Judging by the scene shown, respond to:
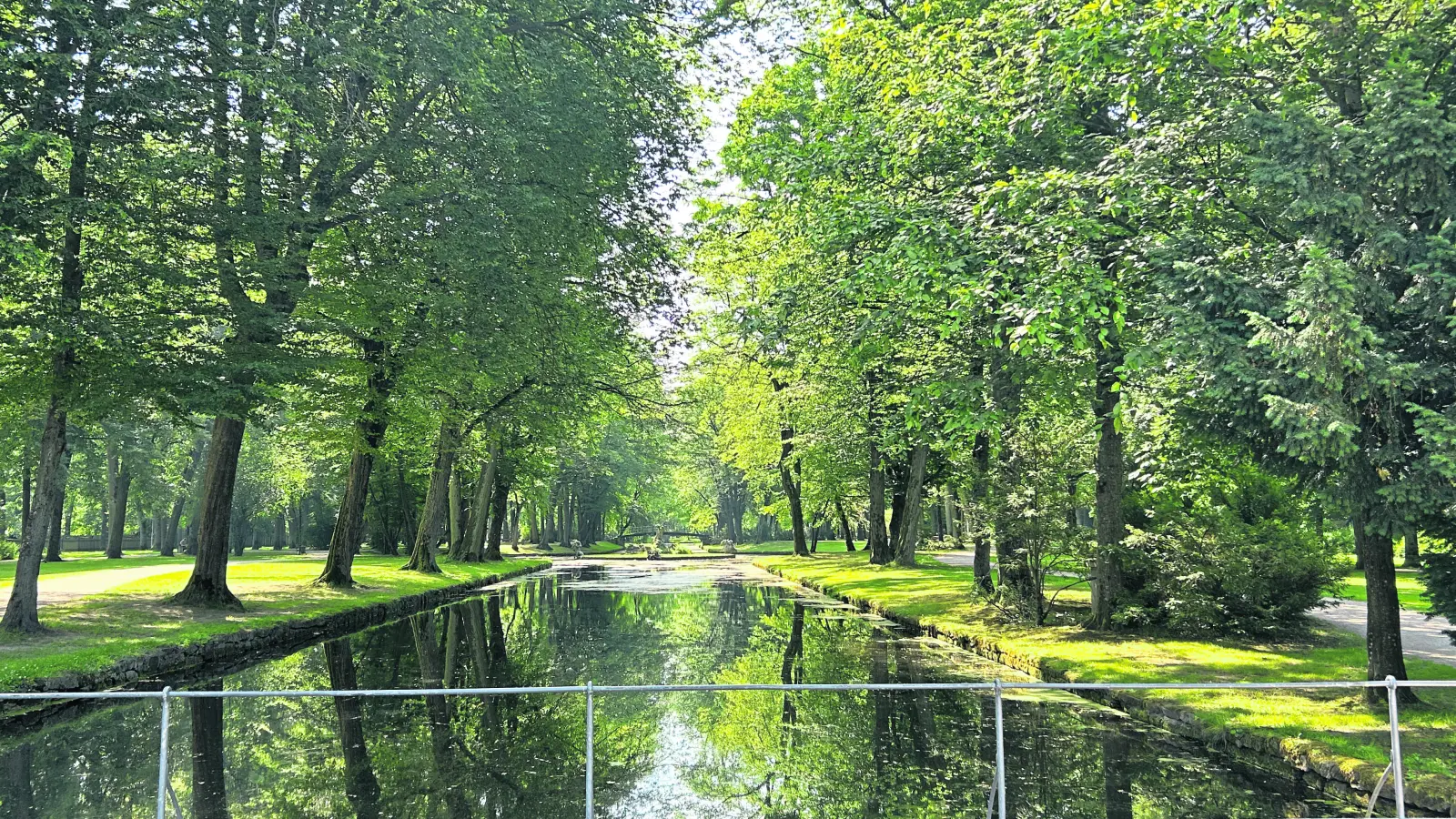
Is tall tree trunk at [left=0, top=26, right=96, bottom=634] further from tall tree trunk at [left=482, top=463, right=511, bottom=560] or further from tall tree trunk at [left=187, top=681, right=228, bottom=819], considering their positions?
tall tree trunk at [left=482, top=463, right=511, bottom=560]

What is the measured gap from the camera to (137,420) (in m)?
16.2

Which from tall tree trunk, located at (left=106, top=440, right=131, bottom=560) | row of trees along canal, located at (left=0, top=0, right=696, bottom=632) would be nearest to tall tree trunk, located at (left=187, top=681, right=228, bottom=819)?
row of trees along canal, located at (left=0, top=0, right=696, bottom=632)

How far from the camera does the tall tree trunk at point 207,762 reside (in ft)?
23.9

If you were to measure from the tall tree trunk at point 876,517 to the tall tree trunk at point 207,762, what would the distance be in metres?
25.7

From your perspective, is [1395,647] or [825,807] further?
[1395,647]

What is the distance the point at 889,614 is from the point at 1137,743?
1166 centimetres

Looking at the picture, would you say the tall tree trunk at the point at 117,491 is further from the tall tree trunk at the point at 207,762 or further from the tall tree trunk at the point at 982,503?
the tall tree trunk at the point at 982,503

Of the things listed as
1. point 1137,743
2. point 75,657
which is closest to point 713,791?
point 1137,743

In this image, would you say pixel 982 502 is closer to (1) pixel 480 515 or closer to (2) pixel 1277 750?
(2) pixel 1277 750

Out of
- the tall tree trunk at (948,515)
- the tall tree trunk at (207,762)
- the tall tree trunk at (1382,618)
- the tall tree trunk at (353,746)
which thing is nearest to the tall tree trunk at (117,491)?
the tall tree trunk at (353,746)

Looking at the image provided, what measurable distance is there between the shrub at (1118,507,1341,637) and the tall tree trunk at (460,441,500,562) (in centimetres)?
2831

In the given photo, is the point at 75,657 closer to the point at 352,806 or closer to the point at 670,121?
the point at 352,806

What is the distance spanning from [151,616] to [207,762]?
9651 millimetres

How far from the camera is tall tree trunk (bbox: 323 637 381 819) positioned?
288 inches
